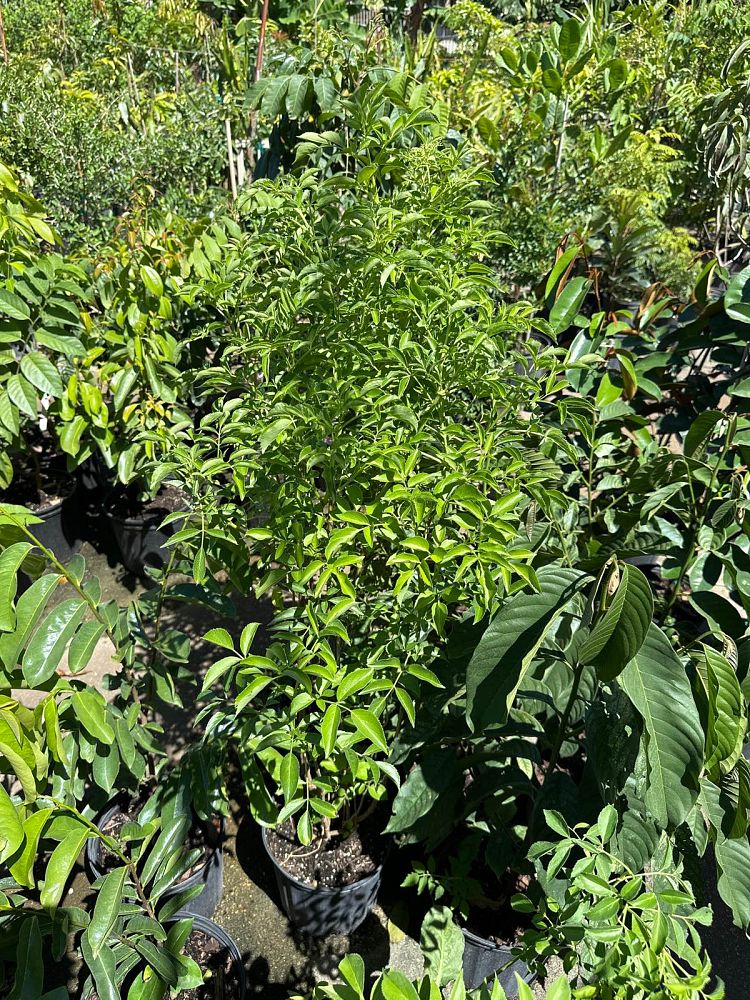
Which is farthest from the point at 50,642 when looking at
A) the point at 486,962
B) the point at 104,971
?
the point at 486,962

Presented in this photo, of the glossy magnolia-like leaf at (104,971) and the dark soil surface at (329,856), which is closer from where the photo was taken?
the glossy magnolia-like leaf at (104,971)

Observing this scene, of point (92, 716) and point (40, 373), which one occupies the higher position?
point (40, 373)

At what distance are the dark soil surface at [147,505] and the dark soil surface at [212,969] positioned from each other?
1773 millimetres

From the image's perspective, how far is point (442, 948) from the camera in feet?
3.80

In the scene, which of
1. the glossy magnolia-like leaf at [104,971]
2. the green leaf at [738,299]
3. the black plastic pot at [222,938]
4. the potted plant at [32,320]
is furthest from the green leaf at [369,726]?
the potted plant at [32,320]

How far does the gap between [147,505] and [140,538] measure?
178mm

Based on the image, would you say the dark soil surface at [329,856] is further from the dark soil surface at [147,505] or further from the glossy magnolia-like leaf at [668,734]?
the dark soil surface at [147,505]

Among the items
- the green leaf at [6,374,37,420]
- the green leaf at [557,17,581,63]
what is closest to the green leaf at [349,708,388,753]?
the green leaf at [6,374,37,420]

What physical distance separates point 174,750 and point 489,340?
5.71ft

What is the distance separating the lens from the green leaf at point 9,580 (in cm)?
115

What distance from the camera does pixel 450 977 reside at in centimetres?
130

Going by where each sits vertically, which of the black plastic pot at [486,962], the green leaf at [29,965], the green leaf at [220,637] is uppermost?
the green leaf at [220,637]

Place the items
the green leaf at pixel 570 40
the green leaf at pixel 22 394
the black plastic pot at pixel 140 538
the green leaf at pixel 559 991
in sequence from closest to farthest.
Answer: the green leaf at pixel 559 991 → the green leaf at pixel 22 394 → the black plastic pot at pixel 140 538 → the green leaf at pixel 570 40

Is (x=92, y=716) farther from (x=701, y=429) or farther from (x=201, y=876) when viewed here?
(x=701, y=429)
